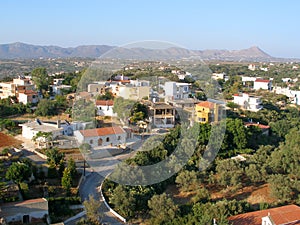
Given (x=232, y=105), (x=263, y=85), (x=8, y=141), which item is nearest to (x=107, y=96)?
(x=8, y=141)

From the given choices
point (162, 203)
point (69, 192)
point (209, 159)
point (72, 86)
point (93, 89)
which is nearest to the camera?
point (162, 203)

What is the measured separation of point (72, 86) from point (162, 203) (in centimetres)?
1472

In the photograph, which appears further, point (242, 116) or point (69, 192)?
point (242, 116)

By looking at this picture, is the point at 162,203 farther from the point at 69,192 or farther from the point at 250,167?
the point at 250,167

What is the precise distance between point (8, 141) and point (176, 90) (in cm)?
772

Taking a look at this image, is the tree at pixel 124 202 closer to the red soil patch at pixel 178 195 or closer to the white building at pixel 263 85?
the red soil patch at pixel 178 195

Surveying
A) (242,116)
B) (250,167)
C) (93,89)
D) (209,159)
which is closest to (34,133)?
(93,89)

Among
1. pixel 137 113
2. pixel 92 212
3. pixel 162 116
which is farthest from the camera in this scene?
pixel 162 116

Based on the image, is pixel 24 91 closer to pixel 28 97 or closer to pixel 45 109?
pixel 28 97

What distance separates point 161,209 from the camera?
Answer: 287 inches

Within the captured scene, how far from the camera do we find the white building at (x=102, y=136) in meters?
11.2

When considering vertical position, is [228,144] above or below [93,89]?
below

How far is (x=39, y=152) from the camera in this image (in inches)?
439

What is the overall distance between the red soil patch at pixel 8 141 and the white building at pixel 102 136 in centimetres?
213
